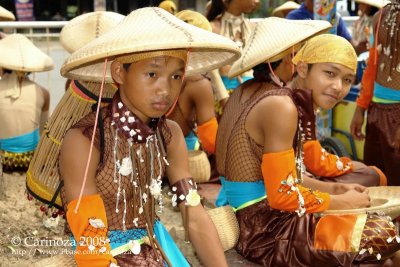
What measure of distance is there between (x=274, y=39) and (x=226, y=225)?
95 centimetres

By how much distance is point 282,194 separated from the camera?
9.36ft

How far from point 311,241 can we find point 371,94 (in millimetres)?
2005

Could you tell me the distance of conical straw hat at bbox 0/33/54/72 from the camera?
5.14 metres

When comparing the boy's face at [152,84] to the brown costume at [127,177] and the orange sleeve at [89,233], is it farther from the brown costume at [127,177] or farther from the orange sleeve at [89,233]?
the orange sleeve at [89,233]

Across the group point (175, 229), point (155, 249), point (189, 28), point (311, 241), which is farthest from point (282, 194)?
point (175, 229)

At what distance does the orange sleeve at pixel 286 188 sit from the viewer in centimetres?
282

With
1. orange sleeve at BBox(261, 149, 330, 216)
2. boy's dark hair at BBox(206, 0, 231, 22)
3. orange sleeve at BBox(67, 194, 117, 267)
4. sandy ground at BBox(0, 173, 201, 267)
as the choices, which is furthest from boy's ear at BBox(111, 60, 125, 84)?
boy's dark hair at BBox(206, 0, 231, 22)

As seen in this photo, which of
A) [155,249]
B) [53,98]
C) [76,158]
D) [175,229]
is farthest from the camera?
[53,98]

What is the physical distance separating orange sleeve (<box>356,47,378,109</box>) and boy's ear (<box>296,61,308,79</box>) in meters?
1.38

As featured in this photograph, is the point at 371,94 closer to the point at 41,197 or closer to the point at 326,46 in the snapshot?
the point at 326,46

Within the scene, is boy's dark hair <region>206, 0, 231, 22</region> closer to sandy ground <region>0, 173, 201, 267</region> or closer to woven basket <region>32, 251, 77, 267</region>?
sandy ground <region>0, 173, 201, 267</region>

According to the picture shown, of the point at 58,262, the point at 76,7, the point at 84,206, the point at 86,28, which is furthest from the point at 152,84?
the point at 76,7

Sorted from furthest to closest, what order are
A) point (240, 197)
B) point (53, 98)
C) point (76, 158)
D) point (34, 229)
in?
point (53, 98) < point (34, 229) < point (240, 197) < point (76, 158)

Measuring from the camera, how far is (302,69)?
3258 millimetres
